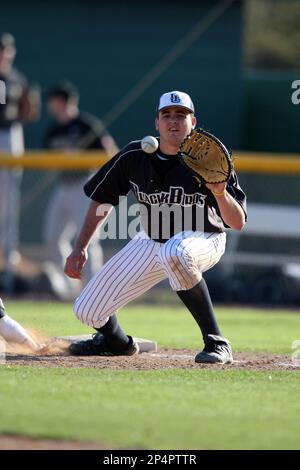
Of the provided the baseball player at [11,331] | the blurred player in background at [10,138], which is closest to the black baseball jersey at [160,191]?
the baseball player at [11,331]

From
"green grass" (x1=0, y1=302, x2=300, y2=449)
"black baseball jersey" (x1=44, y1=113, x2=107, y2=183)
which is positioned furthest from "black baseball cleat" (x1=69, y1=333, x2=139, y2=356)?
"black baseball jersey" (x1=44, y1=113, x2=107, y2=183)

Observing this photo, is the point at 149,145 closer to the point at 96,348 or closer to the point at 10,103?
the point at 96,348

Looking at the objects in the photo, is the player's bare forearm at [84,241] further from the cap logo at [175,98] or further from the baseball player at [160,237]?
the cap logo at [175,98]

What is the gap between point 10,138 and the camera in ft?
40.8

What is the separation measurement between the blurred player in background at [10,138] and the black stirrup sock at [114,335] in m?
6.17

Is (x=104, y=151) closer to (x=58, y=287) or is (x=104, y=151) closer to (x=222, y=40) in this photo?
(x=58, y=287)

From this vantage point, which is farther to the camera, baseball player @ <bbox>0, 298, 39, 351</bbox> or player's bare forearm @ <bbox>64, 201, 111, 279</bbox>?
player's bare forearm @ <bbox>64, 201, 111, 279</bbox>

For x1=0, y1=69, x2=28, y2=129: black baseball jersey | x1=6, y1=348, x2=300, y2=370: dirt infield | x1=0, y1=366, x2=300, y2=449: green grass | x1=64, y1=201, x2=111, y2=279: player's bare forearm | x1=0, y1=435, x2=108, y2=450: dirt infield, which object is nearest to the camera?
x1=0, y1=435, x2=108, y2=450: dirt infield

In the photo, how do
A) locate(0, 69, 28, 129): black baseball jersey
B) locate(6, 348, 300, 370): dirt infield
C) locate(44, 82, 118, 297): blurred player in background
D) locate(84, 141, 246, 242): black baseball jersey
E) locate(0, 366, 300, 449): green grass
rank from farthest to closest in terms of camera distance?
locate(0, 69, 28, 129): black baseball jersey → locate(44, 82, 118, 297): blurred player in background → locate(84, 141, 246, 242): black baseball jersey → locate(6, 348, 300, 370): dirt infield → locate(0, 366, 300, 449): green grass

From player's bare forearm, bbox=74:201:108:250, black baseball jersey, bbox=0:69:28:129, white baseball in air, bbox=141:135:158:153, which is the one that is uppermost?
black baseball jersey, bbox=0:69:28:129

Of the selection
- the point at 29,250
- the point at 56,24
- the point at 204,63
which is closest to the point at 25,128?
the point at 56,24

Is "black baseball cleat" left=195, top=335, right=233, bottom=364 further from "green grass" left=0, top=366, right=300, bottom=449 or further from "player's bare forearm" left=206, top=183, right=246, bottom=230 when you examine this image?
"player's bare forearm" left=206, top=183, right=246, bottom=230

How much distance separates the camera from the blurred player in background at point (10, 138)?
A: 12.1 m

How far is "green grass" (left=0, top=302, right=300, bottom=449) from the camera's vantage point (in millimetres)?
3875
